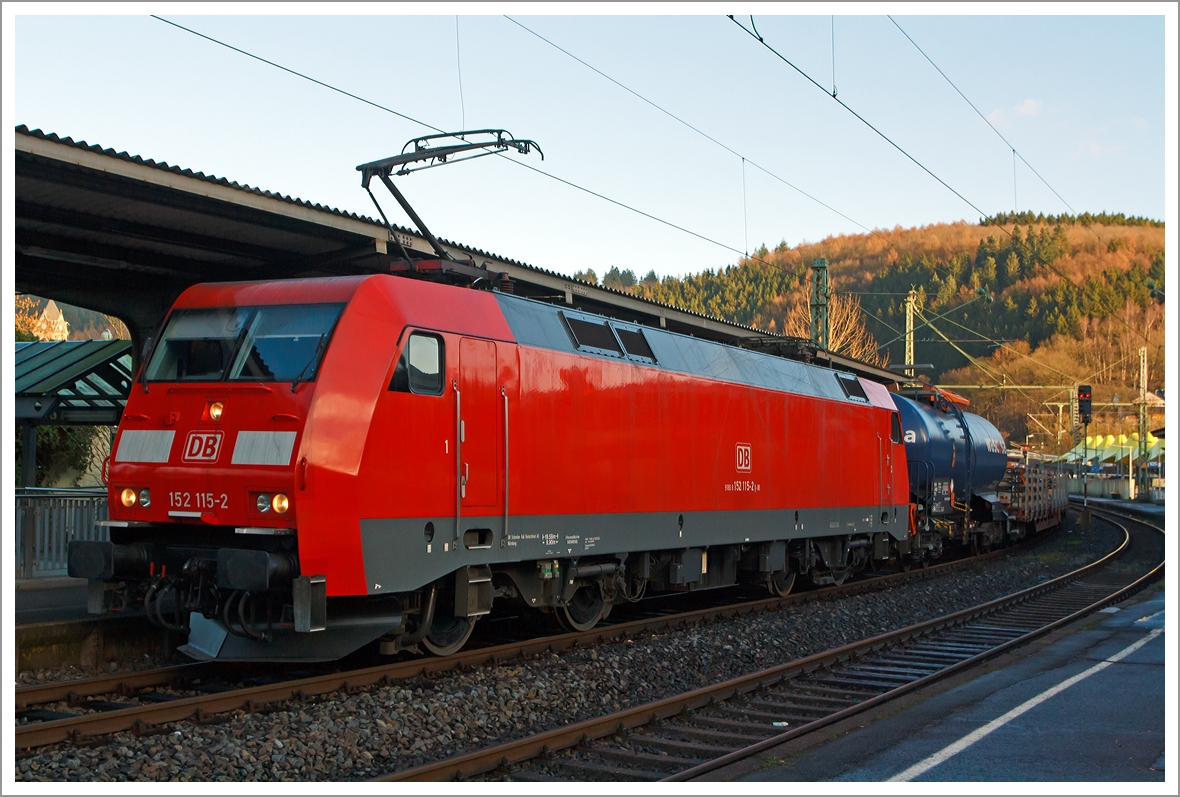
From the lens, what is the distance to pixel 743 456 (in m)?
15.1

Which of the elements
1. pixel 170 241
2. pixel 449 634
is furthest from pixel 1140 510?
pixel 170 241

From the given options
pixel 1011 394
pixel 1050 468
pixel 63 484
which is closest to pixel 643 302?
pixel 63 484

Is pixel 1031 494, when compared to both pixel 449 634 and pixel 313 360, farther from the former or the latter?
pixel 313 360

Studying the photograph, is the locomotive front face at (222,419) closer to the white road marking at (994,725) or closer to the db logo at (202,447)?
the db logo at (202,447)

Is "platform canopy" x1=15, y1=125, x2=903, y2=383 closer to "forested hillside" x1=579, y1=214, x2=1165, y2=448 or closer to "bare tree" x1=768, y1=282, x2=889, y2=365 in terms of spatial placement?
"bare tree" x1=768, y1=282, x2=889, y2=365

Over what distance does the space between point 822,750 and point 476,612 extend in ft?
12.1

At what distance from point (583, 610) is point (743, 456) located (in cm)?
359

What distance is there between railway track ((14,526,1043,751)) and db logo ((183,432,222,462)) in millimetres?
1926

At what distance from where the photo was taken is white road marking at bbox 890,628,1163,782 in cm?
750

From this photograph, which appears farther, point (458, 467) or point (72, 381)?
point (72, 381)

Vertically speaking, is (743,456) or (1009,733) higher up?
(743,456)

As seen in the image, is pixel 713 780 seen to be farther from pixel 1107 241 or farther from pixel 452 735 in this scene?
pixel 1107 241

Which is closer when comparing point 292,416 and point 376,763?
point 376,763

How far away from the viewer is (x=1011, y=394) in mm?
89500
